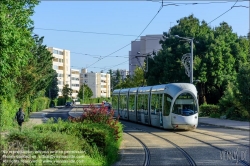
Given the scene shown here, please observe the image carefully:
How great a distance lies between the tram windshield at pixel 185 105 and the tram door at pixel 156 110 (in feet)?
5.02

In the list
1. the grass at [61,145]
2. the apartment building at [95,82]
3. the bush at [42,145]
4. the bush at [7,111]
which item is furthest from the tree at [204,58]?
the apartment building at [95,82]

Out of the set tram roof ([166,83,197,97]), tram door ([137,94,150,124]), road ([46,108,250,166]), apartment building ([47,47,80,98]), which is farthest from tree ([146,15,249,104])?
apartment building ([47,47,80,98])

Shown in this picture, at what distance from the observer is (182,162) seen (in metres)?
13.1

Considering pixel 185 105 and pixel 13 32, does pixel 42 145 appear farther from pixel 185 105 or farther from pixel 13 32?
pixel 185 105

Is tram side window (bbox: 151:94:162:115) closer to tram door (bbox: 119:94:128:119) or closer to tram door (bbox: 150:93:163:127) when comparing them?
tram door (bbox: 150:93:163:127)

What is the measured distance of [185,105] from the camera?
2497 centimetres

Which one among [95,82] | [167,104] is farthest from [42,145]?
[95,82]

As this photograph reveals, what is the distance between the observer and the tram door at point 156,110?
2636 cm

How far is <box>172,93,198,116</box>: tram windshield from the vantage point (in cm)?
2478

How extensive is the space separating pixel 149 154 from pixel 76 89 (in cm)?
15209

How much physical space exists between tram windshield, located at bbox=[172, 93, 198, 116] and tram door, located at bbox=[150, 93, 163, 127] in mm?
1531

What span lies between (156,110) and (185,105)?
285 cm

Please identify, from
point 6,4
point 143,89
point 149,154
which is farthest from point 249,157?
point 143,89

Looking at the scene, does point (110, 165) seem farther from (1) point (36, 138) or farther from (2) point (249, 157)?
(2) point (249, 157)
